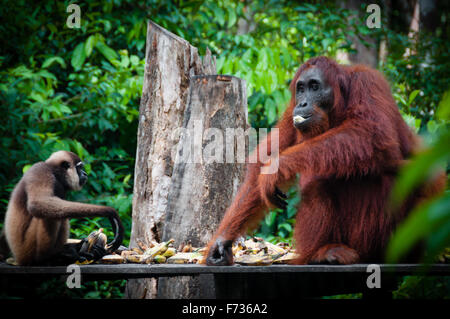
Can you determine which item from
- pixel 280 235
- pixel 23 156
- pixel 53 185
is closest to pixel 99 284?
pixel 23 156

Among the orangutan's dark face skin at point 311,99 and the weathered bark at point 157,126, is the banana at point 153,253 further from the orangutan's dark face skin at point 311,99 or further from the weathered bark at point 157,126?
the orangutan's dark face skin at point 311,99

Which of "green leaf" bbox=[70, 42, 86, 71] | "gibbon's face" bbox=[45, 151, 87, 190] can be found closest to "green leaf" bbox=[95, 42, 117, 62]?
"green leaf" bbox=[70, 42, 86, 71]

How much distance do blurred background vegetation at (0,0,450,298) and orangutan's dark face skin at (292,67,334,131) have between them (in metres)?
1.79

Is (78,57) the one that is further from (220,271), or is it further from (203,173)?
(220,271)

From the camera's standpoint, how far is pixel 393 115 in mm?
2666

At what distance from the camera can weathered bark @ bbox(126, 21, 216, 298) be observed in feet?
11.4

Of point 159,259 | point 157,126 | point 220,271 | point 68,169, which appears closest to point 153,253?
point 159,259

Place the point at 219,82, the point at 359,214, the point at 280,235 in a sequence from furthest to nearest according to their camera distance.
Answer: the point at 280,235 < the point at 219,82 < the point at 359,214

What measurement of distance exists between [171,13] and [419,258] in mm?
4496

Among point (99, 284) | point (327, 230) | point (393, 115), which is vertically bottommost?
point (99, 284)

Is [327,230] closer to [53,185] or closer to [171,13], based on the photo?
[53,185]

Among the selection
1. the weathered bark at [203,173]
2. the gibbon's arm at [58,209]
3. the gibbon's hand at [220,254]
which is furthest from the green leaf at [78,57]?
the gibbon's hand at [220,254]

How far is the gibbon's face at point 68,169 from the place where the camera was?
2.85m

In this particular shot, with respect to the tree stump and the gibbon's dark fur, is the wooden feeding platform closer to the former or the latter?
the gibbon's dark fur
